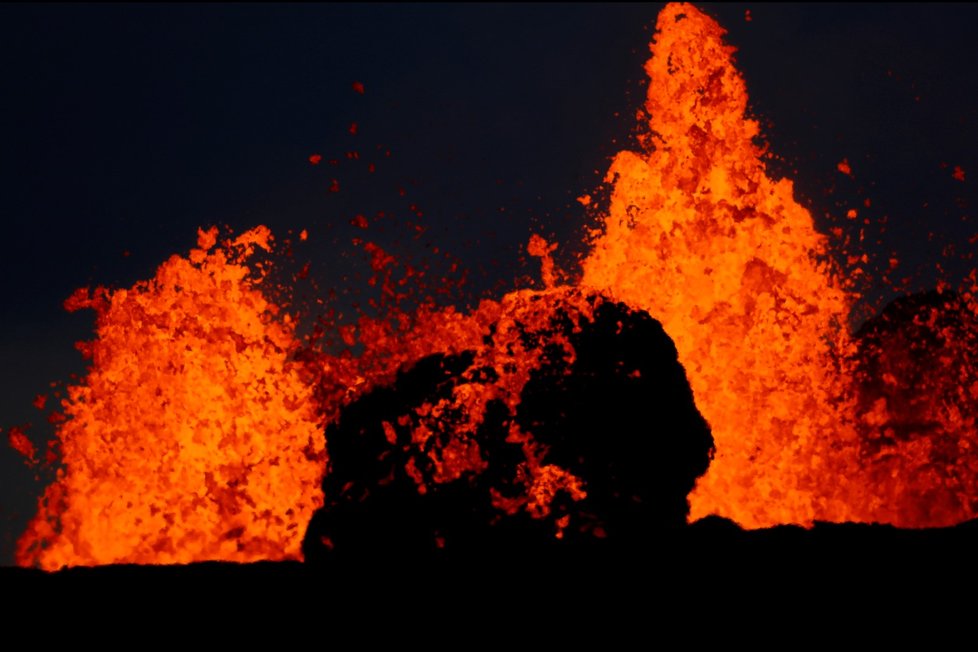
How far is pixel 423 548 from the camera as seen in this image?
8.91 metres

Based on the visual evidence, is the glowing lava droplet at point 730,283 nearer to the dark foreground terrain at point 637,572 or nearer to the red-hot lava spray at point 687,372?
the red-hot lava spray at point 687,372

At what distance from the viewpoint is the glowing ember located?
11.6m

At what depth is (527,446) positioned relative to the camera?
9273 millimetres

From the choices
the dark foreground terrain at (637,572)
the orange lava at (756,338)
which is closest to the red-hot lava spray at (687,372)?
the orange lava at (756,338)

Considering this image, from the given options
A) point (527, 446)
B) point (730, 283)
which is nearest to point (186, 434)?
point (527, 446)

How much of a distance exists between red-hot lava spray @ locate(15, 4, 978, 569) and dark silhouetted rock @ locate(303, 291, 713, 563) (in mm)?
487

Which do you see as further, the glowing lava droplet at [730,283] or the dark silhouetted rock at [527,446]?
the glowing lava droplet at [730,283]

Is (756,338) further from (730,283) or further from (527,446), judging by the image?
(527,446)

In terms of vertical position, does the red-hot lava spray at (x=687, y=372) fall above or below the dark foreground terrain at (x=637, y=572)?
above

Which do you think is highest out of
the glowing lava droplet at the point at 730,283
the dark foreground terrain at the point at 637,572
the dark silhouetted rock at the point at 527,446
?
the glowing lava droplet at the point at 730,283

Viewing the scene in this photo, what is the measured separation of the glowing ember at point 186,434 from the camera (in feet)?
37.9

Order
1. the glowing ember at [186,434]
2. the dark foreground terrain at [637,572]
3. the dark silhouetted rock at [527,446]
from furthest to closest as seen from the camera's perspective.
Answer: the glowing ember at [186,434] < the dark silhouetted rock at [527,446] < the dark foreground terrain at [637,572]

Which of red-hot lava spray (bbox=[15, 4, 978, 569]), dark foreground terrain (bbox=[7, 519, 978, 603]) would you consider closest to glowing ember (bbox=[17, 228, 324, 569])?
red-hot lava spray (bbox=[15, 4, 978, 569])

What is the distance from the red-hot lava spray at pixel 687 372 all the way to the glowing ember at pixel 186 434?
0.08ft
